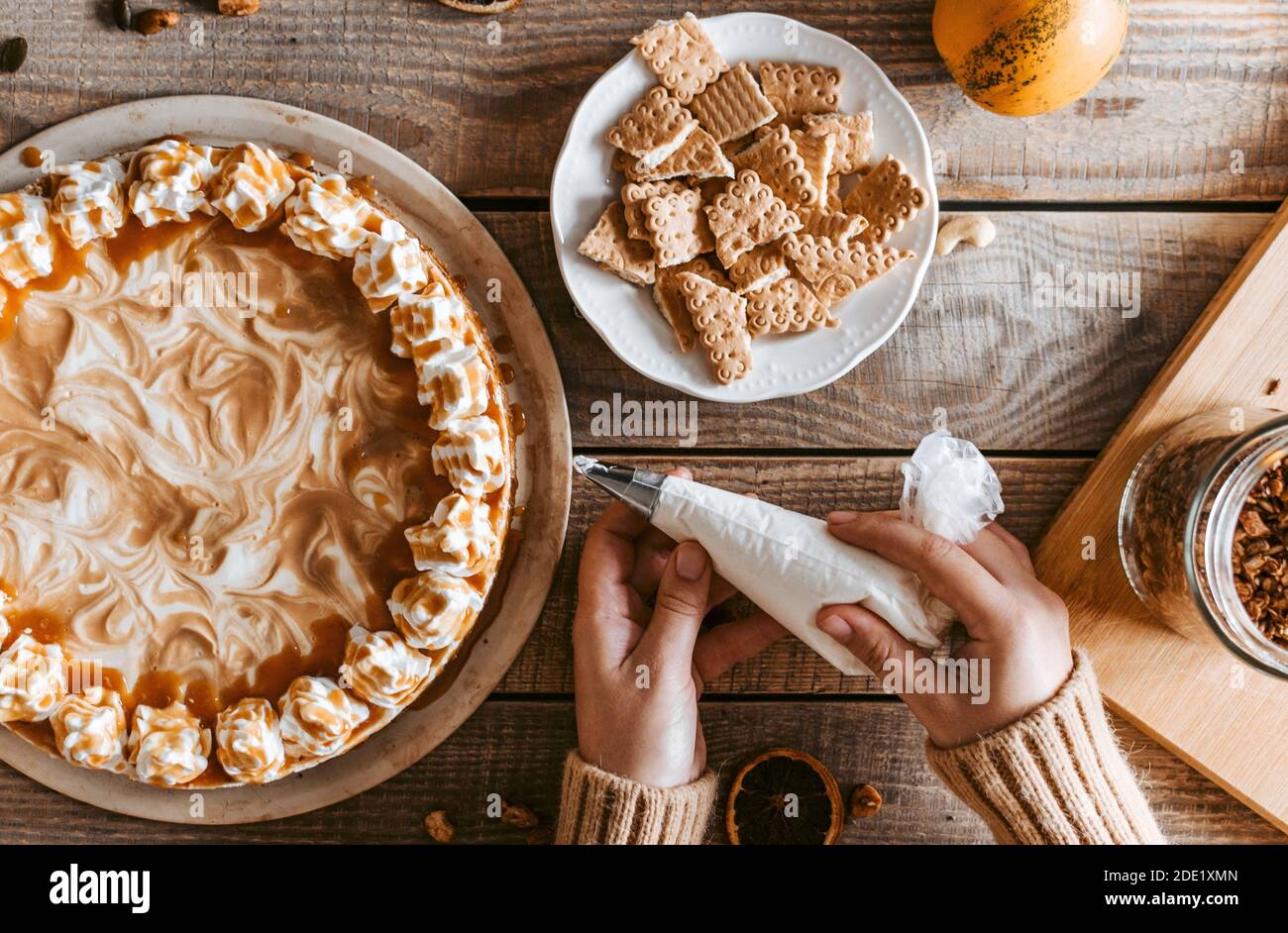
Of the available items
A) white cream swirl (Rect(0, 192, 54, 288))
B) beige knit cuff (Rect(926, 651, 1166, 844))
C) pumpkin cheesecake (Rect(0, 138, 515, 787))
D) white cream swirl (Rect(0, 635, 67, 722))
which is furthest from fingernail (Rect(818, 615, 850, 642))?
white cream swirl (Rect(0, 192, 54, 288))

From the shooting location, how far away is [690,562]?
1349mm

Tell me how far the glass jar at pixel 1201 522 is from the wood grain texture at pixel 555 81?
1.44 ft

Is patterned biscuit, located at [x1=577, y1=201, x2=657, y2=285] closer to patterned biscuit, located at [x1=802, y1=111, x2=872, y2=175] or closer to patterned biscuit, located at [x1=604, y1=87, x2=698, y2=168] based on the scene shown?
patterned biscuit, located at [x1=604, y1=87, x2=698, y2=168]

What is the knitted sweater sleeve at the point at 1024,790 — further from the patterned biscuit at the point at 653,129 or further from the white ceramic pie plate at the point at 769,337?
the patterned biscuit at the point at 653,129

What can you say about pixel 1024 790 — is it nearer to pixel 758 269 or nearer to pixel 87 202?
pixel 758 269

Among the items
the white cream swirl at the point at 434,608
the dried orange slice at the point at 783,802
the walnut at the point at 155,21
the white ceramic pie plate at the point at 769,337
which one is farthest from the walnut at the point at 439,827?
the walnut at the point at 155,21

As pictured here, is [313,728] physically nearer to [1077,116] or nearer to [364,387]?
[364,387]

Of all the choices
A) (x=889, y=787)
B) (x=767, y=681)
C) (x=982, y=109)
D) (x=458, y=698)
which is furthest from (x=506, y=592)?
→ (x=982, y=109)

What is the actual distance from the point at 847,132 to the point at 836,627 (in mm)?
733

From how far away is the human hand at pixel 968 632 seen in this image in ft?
4.24

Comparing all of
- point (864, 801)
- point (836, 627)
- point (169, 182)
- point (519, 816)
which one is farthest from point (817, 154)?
point (519, 816)

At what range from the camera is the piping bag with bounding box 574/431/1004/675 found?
4.32ft
